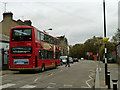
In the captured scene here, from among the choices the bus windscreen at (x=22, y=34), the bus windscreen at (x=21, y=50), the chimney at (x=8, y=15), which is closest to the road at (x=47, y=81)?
the bus windscreen at (x=21, y=50)

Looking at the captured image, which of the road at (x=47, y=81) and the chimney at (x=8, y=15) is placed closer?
the road at (x=47, y=81)

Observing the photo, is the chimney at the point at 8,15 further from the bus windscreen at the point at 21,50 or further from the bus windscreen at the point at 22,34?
the bus windscreen at the point at 21,50

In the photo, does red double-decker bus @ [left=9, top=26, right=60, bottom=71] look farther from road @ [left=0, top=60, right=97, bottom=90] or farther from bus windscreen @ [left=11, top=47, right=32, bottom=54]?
road @ [left=0, top=60, right=97, bottom=90]

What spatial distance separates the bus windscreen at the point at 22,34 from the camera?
18047 mm

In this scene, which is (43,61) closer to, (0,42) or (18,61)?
(18,61)

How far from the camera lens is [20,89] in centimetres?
937

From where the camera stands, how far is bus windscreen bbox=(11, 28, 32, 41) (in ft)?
59.2

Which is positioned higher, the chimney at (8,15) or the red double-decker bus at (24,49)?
the chimney at (8,15)

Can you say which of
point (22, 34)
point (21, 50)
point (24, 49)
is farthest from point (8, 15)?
point (24, 49)

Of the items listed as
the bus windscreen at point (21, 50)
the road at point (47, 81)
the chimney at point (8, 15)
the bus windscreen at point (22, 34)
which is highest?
the chimney at point (8, 15)

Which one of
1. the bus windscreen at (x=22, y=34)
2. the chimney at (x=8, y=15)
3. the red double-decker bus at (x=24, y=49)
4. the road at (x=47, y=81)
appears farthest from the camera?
the chimney at (x=8, y=15)

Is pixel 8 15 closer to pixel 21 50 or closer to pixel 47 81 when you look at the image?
pixel 21 50

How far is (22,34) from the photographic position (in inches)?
719

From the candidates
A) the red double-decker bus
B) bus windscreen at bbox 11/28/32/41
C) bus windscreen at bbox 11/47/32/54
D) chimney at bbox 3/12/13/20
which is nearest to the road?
the red double-decker bus
